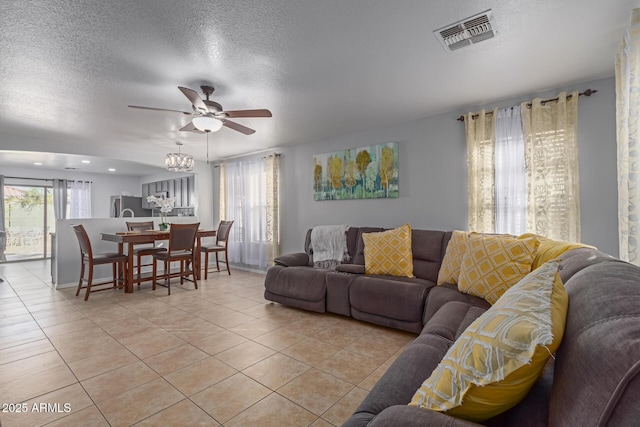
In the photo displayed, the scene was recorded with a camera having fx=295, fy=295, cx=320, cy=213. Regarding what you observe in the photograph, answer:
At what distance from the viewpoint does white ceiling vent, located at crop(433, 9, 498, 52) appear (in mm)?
1868

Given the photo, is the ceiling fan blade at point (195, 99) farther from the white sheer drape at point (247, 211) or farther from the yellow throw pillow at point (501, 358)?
the white sheer drape at point (247, 211)

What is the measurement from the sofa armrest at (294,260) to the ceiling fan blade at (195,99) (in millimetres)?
1941

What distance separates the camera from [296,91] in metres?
2.94

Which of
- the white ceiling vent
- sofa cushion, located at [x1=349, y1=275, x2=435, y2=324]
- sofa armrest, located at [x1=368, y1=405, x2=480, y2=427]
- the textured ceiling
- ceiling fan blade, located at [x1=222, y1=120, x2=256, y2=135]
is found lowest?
sofa cushion, located at [x1=349, y1=275, x2=435, y2=324]

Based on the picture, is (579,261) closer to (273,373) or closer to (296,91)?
(273,373)

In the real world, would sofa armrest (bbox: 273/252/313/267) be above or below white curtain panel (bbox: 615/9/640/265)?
below

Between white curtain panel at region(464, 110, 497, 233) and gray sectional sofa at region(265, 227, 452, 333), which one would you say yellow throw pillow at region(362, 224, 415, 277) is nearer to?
gray sectional sofa at region(265, 227, 452, 333)

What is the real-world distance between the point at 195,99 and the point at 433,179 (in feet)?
9.09

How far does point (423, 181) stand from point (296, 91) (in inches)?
75.4

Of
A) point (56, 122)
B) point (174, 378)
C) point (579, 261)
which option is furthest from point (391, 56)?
Result: point (56, 122)

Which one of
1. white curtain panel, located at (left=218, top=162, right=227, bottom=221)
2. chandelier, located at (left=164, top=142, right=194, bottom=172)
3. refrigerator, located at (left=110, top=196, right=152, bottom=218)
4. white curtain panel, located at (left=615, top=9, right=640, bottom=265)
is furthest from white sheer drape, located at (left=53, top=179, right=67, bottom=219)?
white curtain panel, located at (left=615, top=9, right=640, bottom=265)

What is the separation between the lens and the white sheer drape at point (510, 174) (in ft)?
10.0

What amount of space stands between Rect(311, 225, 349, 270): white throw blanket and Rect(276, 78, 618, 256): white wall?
1.63 ft

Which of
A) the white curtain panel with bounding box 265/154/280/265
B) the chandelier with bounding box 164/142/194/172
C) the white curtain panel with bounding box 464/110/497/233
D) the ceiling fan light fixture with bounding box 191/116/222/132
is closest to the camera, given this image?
the ceiling fan light fixture with bounding box 191/116/222/132
